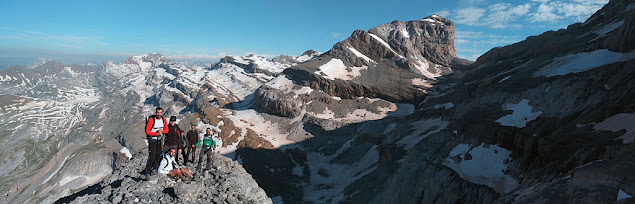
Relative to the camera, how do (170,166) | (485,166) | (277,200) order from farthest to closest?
(277,200) → (485,166) → (170,166)

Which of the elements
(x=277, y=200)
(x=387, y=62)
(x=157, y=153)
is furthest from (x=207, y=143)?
(x=387, y=62)

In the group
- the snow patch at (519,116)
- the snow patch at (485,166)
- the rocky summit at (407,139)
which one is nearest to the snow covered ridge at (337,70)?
the rocky summit at (407,139)

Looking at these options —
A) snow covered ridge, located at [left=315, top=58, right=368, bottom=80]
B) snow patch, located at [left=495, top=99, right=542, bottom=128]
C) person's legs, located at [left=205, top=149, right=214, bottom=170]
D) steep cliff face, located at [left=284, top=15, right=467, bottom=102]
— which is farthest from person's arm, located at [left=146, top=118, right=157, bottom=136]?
snow covered ridge, located at [left=315, top=58, right=368, bottom=80]

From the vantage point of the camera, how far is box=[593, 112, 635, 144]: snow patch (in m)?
17.3

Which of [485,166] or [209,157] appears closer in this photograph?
[209,157]

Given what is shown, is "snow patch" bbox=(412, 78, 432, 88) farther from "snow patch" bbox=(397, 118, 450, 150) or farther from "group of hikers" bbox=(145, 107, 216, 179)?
"group of hikers" bbox=(145, 107, 216, 179)

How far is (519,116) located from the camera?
32188 mm

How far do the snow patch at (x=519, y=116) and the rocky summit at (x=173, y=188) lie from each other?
1045 inches

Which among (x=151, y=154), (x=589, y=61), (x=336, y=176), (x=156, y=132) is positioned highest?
(x=589, y=61)

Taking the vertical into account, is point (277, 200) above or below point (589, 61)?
below

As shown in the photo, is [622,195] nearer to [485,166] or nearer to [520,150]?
[485,166]

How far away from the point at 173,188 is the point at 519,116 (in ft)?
114

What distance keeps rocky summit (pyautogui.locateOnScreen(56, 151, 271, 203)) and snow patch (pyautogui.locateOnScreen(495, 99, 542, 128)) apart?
26.5 metres

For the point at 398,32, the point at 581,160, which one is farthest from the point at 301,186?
the point at 398,32
